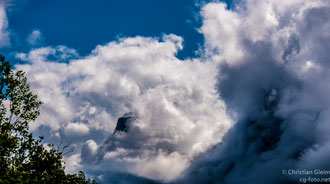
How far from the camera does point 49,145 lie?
195ft

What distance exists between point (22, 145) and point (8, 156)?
281 inches

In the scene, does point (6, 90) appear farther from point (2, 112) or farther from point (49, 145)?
point (49, 145)

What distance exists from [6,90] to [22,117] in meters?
5.68

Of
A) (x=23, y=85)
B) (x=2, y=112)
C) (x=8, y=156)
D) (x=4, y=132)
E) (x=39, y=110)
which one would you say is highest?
(x=23, y=85)

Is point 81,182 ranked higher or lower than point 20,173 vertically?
higher

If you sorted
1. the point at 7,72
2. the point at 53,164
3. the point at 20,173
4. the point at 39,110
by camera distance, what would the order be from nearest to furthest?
the point at 20,173 → the point at 7,72 → the point at 39,110 → the point at 53,164

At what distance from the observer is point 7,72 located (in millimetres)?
44156

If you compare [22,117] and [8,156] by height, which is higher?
[22,117]

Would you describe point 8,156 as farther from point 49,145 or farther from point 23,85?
point 49,145

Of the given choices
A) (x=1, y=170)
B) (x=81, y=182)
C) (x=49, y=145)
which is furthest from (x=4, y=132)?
(x=81, y=182)

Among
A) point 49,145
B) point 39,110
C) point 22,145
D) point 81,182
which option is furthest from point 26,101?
point 81,182

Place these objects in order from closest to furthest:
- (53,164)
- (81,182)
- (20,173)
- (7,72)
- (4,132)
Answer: (20,173), (4,132), (7,72), (53,164), (81,182)

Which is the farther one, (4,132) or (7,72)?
(7,72)

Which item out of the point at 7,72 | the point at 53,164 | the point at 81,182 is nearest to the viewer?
the point at 7,72
